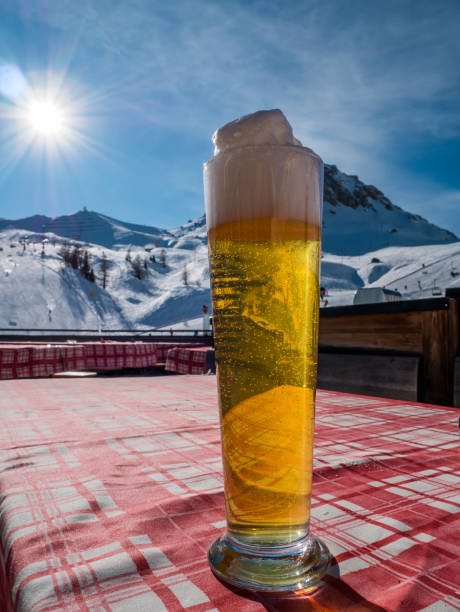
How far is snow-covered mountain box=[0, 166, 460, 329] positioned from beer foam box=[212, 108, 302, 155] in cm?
664

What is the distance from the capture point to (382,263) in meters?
72.4

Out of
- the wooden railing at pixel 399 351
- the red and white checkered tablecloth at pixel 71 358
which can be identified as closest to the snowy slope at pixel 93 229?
the red and white checkered tablecloth at pixel 71 358

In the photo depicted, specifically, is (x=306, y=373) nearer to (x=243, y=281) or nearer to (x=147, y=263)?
(x=243, y=281)

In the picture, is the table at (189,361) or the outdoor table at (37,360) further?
the table at (189,361)

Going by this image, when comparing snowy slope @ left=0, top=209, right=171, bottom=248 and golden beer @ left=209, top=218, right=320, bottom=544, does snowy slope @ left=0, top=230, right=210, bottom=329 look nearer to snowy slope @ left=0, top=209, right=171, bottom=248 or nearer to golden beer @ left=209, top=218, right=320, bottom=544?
golden beer @ left=209, top=218, right=320, bottom=544

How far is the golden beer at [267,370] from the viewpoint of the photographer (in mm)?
368

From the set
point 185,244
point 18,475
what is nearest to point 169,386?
point 18,475

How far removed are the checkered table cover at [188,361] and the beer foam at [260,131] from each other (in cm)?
376

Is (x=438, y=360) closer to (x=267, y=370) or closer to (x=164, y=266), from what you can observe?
(x=267, y=370)

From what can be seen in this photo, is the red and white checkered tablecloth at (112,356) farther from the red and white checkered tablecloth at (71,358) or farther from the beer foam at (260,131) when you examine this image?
the beer foam at (260,131)

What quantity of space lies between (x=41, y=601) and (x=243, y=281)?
0.30 meters

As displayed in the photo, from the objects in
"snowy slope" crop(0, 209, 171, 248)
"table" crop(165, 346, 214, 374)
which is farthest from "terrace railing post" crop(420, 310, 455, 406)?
"snowy slope" crop(0, 209, 171, 248)

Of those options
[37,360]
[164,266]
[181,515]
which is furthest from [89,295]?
[181,515]

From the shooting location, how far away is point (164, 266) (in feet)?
242
